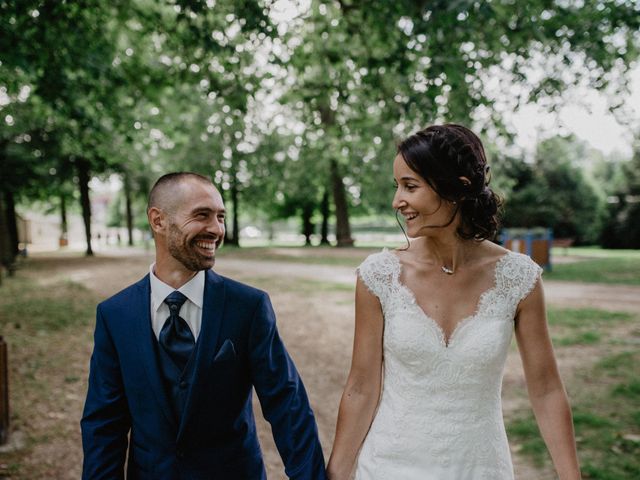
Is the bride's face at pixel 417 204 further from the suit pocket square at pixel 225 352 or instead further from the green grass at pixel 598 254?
the green grass at pixel 598 254

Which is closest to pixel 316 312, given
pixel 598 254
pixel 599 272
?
pixel 599 272

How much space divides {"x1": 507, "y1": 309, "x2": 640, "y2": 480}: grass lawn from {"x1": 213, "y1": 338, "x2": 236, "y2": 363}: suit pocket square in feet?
11.7

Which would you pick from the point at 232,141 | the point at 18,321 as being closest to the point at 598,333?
the point at 18,321

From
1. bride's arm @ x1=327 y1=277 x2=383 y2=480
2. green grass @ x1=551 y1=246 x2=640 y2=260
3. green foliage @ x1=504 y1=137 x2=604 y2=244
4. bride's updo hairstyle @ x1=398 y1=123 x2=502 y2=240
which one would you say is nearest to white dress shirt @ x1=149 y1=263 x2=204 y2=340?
bride's arm @ x1=327 y1=277 x2=383 y2=480

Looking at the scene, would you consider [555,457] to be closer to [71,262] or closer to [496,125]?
[496,125]

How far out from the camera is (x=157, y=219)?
7.05 ft

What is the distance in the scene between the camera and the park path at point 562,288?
11.8 metres

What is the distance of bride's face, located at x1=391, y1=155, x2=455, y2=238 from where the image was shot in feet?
6.86

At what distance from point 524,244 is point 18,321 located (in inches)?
598

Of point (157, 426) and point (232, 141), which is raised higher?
point (232, 141)

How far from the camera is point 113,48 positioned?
955cm

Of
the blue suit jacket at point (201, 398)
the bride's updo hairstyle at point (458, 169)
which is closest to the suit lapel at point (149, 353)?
the blue suit jacket at point (201, 398)

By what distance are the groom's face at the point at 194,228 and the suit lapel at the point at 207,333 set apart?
10 centimetres

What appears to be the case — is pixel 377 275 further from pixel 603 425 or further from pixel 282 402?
pixel 603 425
